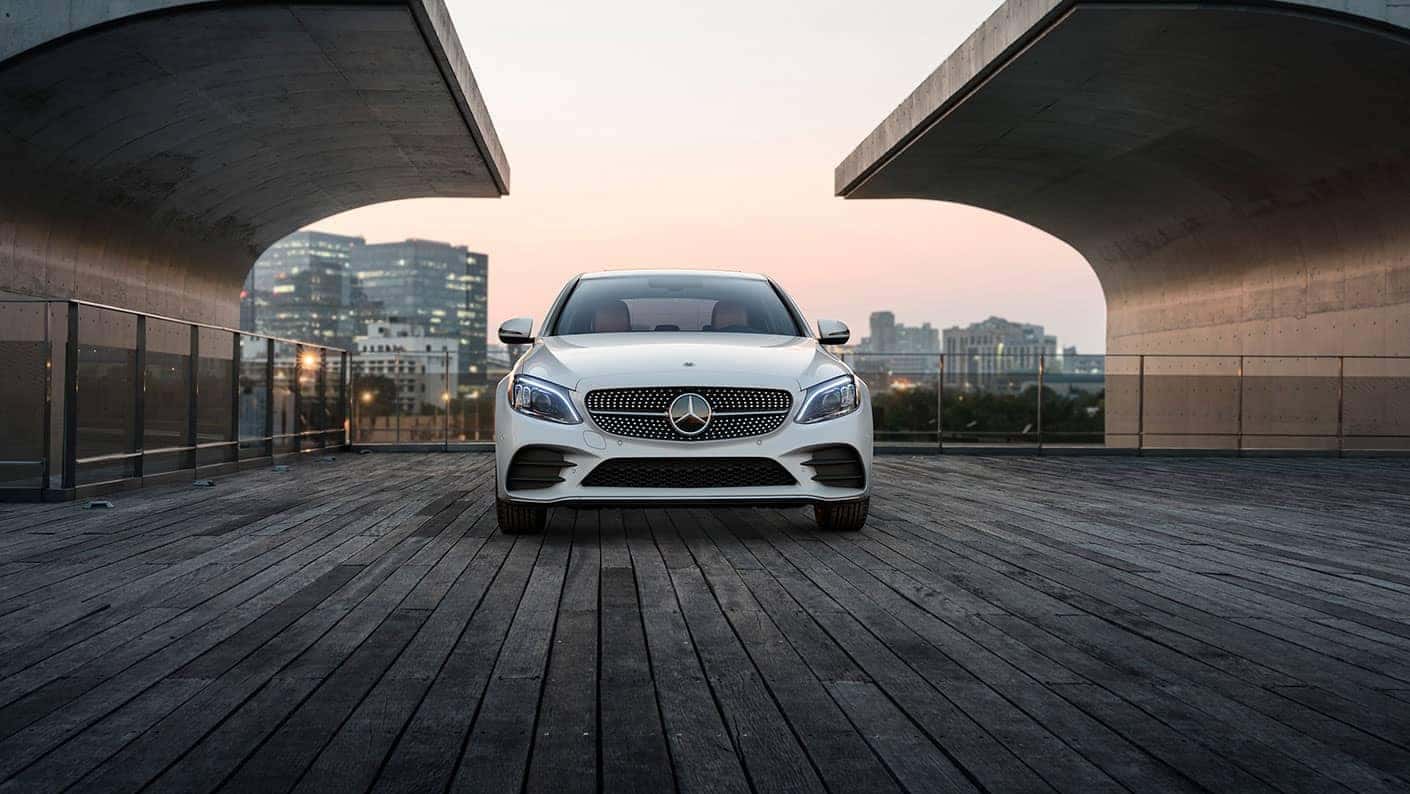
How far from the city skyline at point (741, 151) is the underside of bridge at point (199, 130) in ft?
5.40

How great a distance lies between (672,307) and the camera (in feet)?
23.0

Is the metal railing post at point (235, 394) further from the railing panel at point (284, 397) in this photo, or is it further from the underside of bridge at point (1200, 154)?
the underside of bridge at point (1200, 154)

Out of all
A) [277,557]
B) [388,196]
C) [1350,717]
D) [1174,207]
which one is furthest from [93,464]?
[1174,207]

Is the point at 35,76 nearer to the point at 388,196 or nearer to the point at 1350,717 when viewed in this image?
the point at 388,196

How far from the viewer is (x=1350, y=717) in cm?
266

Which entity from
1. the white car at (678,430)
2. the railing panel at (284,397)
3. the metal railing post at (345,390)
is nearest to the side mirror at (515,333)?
the white car at (678,430)

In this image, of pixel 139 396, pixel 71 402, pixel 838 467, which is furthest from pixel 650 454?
pixel 139 396

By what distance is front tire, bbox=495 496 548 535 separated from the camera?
581 centimetres

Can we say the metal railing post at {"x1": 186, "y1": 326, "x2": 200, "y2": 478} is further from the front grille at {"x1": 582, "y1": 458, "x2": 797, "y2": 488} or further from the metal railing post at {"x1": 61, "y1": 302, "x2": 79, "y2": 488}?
the front grille at {"x1": 582, "y1": 458, "x2": 797, "y2": 488}

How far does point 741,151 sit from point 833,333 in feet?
157

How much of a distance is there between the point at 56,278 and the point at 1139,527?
588 inches

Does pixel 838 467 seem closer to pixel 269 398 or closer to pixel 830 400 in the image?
pixel 830 400

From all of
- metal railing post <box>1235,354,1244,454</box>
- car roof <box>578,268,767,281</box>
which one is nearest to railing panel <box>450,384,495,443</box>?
car roof <box>578,268,767,281</box>

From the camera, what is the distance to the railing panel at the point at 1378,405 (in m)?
16.4
